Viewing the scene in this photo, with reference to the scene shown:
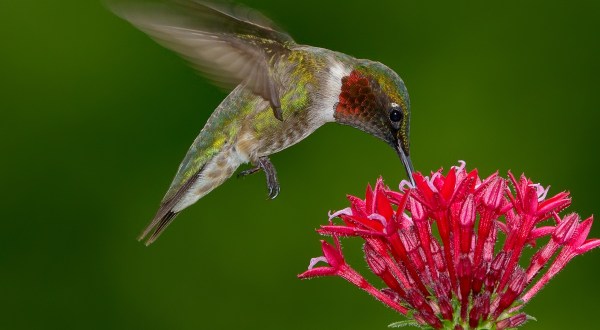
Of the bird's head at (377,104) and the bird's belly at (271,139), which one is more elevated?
the bird's head at (377,104)

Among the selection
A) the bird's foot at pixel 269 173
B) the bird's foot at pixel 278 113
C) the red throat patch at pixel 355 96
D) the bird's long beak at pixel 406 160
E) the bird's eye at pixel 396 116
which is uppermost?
the red throat patch at pixel 355 96

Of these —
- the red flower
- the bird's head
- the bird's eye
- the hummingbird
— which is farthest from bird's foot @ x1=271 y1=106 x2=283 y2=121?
the red flower

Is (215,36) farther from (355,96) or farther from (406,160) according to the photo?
(406,160)

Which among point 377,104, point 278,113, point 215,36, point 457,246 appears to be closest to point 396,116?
point 377,104

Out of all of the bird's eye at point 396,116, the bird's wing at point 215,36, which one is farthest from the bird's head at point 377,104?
the bird's wing at point 215,36

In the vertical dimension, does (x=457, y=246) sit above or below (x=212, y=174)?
below

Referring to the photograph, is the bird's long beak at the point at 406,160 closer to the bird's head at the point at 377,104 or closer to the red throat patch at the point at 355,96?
the bird's head at the point at 377,104

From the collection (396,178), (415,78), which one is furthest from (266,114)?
(415,78)

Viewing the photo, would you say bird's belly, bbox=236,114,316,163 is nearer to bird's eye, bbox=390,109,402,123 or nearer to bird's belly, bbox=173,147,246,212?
bird's belly, bbox=173,147,246,212
